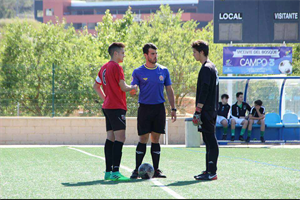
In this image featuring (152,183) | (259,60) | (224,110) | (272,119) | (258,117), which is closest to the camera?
(152,183)

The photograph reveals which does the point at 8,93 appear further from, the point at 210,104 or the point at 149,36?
the point at 149,36

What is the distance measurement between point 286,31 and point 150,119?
12201 millimetres

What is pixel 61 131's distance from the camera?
17.7m

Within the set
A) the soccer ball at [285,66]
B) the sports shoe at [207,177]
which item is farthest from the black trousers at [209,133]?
the soccer ball at [285,66]

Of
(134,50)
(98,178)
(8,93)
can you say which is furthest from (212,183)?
(134,50)

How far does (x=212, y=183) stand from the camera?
6242 mm

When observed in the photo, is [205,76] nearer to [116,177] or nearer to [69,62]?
[116,177]

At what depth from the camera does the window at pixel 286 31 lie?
17.5 meters

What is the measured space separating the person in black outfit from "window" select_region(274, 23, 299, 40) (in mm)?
11491

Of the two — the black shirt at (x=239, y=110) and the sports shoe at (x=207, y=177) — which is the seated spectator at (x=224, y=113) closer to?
the black shirt at (x=239, y=110)

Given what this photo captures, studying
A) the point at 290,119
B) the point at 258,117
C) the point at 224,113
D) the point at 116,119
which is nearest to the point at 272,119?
the point at 290,119

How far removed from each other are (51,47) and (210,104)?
67.8 ft

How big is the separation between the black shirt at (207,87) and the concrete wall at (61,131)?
11017 millimetres

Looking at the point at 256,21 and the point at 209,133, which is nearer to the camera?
the point at 209,133
